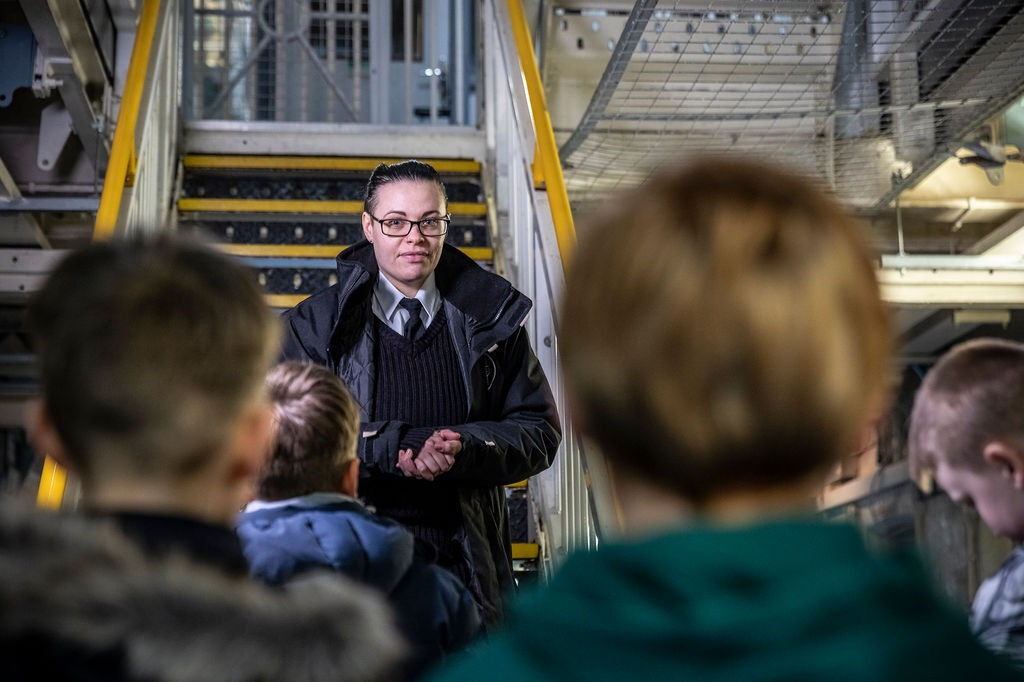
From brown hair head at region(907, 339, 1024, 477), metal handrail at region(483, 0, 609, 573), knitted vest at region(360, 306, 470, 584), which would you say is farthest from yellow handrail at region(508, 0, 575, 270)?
brown hair head at region(907, 339, 1024, 477)

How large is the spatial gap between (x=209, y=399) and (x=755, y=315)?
2.03 feet

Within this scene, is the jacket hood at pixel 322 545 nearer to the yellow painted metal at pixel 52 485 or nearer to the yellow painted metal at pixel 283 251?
the yellow painted metal at pixel 52 485

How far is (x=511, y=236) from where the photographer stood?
17.7ft

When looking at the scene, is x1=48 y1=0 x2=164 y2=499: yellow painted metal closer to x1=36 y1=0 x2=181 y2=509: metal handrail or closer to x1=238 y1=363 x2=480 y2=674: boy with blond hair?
x1=36 y1=0 x2=181 y2=509: metal handrail

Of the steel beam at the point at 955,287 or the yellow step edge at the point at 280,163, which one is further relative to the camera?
the steel beam at the point at 955,287

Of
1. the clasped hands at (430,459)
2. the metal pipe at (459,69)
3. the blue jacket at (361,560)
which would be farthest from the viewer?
the metal pipe at (459,69)

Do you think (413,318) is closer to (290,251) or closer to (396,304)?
(396,304)

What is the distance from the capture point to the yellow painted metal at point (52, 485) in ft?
10.4

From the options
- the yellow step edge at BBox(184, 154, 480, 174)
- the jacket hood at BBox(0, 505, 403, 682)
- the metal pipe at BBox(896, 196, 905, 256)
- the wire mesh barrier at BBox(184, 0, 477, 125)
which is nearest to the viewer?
the jacket hood at BBox(0, 505, 403, 682)

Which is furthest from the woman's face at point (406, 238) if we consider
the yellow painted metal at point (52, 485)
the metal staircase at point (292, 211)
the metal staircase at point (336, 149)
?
the metal staircase at point (292, 211)

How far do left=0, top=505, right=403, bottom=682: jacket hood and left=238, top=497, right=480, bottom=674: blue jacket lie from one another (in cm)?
71

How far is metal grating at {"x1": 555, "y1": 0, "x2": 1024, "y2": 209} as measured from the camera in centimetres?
462

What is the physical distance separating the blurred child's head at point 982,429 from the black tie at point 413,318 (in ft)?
5.30

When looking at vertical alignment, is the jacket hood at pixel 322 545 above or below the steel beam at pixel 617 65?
below
